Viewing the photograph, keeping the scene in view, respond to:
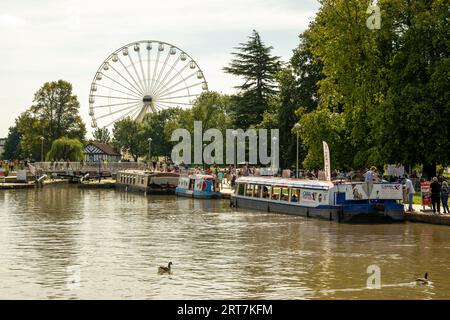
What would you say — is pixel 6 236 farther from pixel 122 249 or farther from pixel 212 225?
pixel 212 225

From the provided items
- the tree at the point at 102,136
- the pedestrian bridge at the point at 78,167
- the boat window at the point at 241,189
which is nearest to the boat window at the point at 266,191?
the boat window at the point at 241,189

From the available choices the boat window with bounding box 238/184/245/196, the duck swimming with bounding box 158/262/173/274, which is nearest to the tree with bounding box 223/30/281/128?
the boat window with bounding box 238/184/245/196

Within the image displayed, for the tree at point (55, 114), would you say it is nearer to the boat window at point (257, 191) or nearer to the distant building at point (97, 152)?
the distant building at point (97, 152)

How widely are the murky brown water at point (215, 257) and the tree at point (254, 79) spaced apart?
168 ft

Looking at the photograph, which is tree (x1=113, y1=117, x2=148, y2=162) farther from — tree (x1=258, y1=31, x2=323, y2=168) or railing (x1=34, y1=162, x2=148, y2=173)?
tree (x1=258, y1=31, x2=323, y2=168)

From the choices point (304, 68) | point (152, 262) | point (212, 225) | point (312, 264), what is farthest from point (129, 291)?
point (304, 68)

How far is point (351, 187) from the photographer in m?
42.3

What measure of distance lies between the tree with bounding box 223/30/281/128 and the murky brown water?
51139 mm

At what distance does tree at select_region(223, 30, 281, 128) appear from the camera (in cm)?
9839

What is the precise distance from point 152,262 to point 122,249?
13.3 ft

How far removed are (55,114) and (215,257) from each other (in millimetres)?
110600

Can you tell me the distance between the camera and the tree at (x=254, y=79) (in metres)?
98.4

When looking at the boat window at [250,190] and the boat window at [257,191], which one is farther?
the boat window at [250,190]

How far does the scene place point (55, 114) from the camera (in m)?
135
